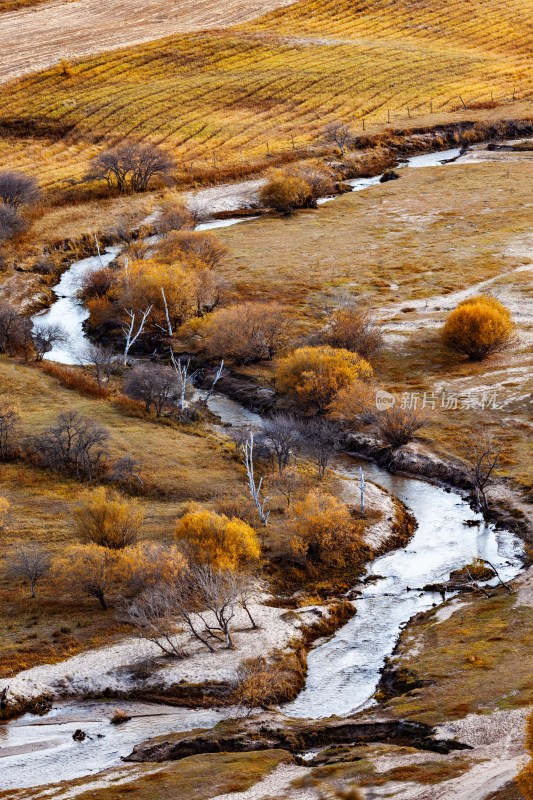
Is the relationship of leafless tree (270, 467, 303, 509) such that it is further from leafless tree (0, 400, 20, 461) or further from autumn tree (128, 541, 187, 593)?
leafless tree (0, 400, 20, 461)

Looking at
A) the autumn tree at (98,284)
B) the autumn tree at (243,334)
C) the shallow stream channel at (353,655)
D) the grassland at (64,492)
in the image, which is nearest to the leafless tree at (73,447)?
the grassland at (64,492)

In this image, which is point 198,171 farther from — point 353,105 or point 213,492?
point 213,492

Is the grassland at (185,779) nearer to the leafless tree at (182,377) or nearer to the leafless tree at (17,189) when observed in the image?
the leafless tree at (182,377)

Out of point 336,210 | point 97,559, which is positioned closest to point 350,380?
point 97,559

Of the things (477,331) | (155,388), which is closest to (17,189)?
(155,388)

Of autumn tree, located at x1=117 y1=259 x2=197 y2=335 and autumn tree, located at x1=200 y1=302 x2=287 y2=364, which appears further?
autumn tree, located at x1=117 y1=259 x2=197 y2=335

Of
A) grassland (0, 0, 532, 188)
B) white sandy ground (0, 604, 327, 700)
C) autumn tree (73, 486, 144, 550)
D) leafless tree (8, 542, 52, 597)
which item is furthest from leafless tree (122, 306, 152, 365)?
grassland (0, 0, 532, 188)
